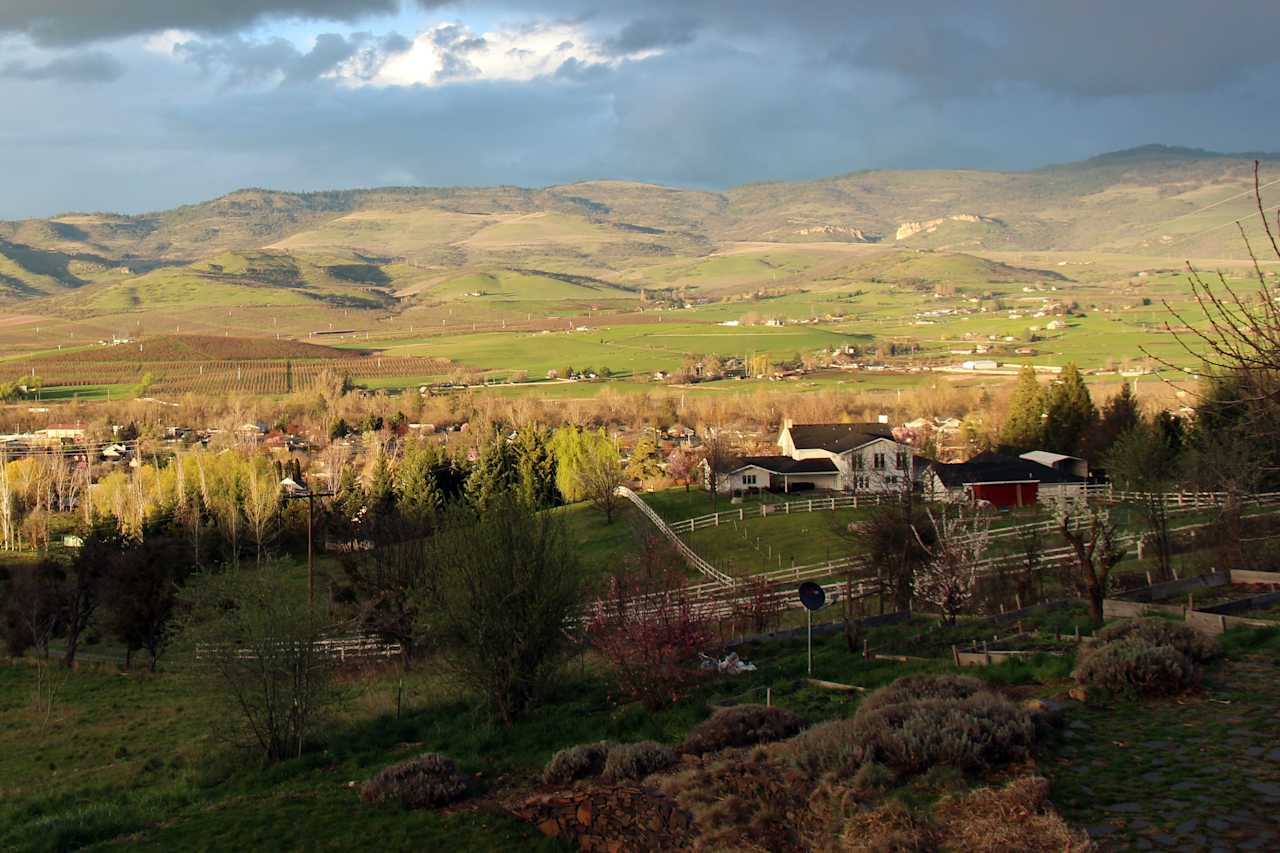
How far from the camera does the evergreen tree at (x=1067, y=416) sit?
56719 mm

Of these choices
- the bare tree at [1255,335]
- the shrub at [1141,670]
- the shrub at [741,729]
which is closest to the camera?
the bare tree at [1255,335]

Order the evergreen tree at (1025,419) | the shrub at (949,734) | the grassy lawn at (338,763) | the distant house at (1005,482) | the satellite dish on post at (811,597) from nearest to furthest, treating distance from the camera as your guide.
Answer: the shrub at (949,734)
the grassy lawn at (338,763)
the satellite dish on post at (811,597)
the distant house at (1005,482)
the evergreen tree at (1025,419)

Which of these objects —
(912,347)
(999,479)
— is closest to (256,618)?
(999,479)

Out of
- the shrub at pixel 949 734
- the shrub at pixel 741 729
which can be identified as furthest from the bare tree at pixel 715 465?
the shrub at pixel 949 734

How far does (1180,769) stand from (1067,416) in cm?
5153

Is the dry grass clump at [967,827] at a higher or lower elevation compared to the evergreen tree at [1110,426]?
lower

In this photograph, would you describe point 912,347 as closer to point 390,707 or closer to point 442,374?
point 442,374

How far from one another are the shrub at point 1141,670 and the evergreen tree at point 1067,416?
153 feet

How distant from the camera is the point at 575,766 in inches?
506

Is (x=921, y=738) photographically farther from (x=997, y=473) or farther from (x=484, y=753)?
(x=997, y=473)

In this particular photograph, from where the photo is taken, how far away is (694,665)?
18.1 m

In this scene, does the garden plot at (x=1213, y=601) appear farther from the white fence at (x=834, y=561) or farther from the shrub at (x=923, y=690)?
the white fence at (x=834, y=561)

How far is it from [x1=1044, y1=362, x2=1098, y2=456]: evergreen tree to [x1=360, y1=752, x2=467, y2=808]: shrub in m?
49.5

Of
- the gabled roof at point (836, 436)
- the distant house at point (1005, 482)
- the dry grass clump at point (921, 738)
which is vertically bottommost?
the dry grass clump at point (921, 738)
